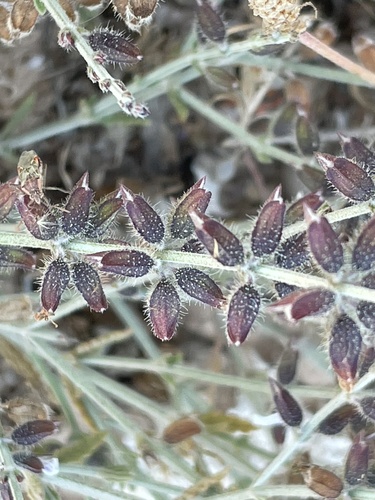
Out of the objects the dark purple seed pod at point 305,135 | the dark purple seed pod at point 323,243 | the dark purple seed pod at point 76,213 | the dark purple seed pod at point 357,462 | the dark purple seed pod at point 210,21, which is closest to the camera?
the dark purple seed pod at point 323,243

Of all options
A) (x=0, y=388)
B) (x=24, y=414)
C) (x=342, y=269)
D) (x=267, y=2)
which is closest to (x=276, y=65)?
(x=267, y=2)

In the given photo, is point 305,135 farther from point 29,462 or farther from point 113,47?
point 29,462

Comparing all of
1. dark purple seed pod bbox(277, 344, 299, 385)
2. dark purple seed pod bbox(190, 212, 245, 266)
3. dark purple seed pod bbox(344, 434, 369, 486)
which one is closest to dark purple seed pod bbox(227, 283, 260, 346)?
dark purple seed pod bbox(190, 212, 245, 266)

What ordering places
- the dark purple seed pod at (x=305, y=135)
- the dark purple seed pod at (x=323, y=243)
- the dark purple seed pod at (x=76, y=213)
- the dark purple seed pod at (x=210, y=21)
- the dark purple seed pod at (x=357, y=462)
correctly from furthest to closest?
the dark purple seed pod at (x=305, y=135) < the dark purple seed pod at (x=210, y=21) < the dark purple seed pod at (x=357, y=462) < the dark purple seed pod at (x=76, y=213) < the dark purple seed pod at (x=323, y=243)

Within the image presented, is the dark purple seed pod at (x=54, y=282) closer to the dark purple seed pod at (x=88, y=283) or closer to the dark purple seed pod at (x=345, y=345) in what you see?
the dark purple seed pod at (x=88, y=283)

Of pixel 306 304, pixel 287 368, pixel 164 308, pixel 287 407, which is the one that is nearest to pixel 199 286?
pixel 164 308

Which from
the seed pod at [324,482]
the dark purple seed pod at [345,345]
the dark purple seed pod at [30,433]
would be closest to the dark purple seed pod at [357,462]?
the seed pod at [324,482]

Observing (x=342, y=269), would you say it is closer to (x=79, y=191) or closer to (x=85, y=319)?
(x=79, y=191)

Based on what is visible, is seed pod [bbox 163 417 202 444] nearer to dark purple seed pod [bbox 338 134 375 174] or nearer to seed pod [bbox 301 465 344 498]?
Result: seed pod [bbox 301 465 344 498]

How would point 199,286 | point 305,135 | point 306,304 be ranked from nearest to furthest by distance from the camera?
point 306,304 → point 199,286 → point 305,135
